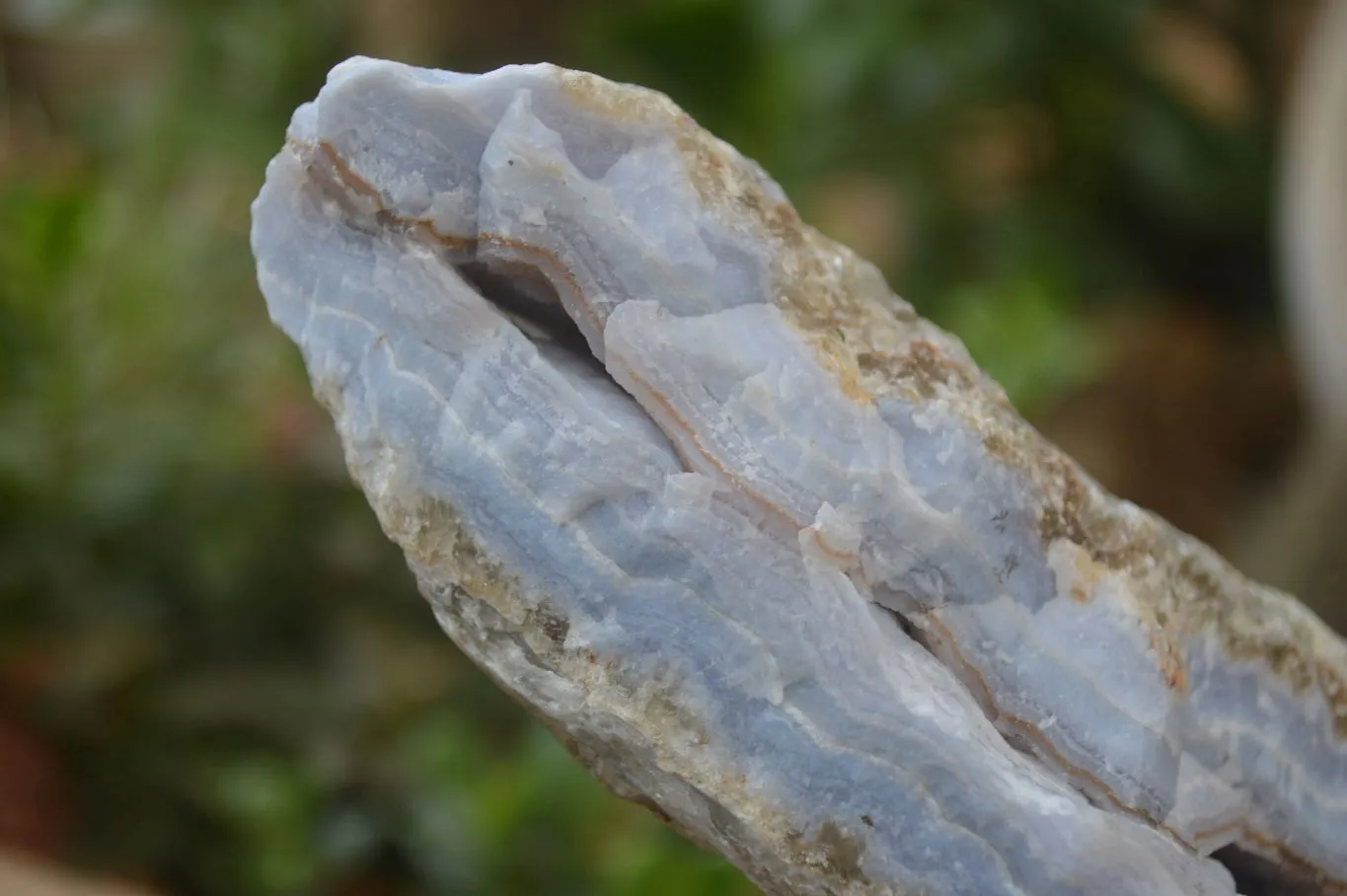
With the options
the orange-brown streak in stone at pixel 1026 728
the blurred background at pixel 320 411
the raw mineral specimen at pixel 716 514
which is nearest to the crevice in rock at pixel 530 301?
the raw mineral specimen at pixel 716 514

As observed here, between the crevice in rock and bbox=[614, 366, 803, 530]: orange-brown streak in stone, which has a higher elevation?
bbox=[614, 366, 803, 530]: orange-brown streak in stone

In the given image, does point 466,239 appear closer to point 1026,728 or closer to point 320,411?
point 1026,728

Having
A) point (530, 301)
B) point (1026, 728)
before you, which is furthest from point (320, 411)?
point (1026, 728)

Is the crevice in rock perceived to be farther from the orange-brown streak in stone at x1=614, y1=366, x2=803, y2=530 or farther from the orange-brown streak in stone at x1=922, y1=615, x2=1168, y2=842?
the orange-brown streak in stone at x1=922, y1=615, x2=1168, y2=842

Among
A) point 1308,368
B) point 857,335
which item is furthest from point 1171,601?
point 1308,368

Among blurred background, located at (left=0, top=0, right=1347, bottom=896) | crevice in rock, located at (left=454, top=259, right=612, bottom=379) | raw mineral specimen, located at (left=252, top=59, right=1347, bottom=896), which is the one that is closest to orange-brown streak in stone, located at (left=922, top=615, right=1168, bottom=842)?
raw mineral specimen, located at (left=252, top=59, right=1347, bottom=896)
